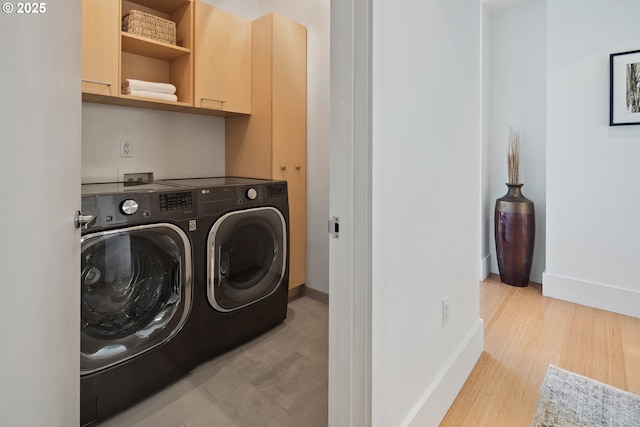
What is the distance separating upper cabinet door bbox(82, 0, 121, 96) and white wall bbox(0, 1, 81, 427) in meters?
0.87

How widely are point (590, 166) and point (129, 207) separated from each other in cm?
310

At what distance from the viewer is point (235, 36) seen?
2428mm

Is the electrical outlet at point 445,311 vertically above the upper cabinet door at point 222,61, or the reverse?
the upper cabinet door at point 222,61

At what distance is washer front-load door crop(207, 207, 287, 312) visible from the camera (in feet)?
6.24

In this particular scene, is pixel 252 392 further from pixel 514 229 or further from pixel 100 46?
pixel 514 229

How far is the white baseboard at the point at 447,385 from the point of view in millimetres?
1310

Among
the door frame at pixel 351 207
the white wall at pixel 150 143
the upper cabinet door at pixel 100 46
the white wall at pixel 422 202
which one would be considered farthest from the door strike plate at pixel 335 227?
the white wall at pixel 150 143

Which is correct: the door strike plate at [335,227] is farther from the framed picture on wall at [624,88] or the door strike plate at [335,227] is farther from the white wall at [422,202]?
the framed picture on wall at [624,88]

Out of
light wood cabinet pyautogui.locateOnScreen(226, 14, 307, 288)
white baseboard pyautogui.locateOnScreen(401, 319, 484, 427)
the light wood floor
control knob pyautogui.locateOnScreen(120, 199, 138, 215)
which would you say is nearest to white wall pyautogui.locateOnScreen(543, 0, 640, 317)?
the light wood floor

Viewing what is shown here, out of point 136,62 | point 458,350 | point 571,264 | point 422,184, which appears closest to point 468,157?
point 422,184

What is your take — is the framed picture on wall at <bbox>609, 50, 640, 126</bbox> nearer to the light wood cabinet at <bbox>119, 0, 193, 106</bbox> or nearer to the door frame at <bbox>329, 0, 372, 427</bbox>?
the door frame at <bbox>329, 0, 372, 427</bbox>

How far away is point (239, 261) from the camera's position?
2.09 meters

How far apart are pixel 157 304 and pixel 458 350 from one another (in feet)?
4.95

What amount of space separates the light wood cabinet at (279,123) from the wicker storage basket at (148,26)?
63 centimetres
